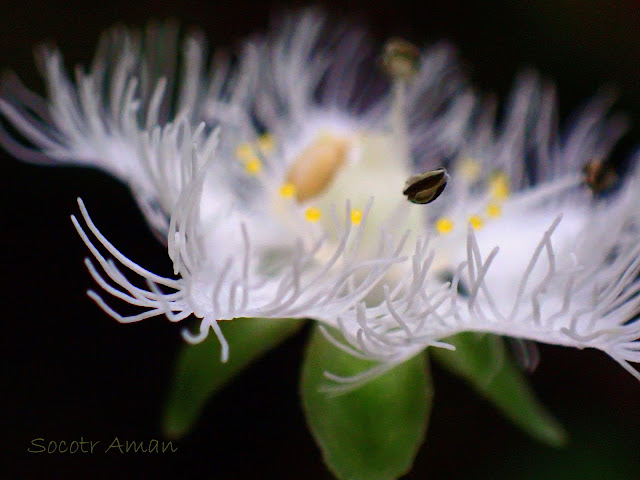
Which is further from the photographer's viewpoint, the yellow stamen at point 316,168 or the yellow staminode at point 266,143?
the yellow staminode at point 266,143

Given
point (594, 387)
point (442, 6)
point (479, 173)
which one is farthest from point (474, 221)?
point (442, 6)

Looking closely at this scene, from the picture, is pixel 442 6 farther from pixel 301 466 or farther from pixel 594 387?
pixel 301 466

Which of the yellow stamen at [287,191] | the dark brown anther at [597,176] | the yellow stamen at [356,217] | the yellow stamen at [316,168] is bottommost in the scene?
the yellow stamen at [287,191]

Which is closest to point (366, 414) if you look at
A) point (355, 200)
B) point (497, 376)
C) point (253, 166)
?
point (497, 376)

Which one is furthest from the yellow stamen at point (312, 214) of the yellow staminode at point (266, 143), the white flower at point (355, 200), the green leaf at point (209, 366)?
the yellow staminode at point (266, 143)

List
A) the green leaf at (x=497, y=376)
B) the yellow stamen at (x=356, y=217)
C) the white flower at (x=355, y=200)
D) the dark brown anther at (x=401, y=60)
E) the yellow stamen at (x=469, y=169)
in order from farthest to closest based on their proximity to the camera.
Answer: the yellow stamen at (x=469, y=169)
the dark brown anther at (x=401, y=60)
the yellow stamen at (x=356, y=217)
the green leaf at (x=497, y=376)
the white flower at (x=355, y=200)

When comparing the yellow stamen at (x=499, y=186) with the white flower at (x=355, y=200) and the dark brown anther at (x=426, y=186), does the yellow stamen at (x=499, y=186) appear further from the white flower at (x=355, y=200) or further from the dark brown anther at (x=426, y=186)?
the dark brown anther at (x=426, y=186)

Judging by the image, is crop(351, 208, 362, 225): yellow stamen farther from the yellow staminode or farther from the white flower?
the yellow staminode

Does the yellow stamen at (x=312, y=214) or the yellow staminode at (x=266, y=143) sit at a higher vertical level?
the yellow stamen at (x=312, y=214)
